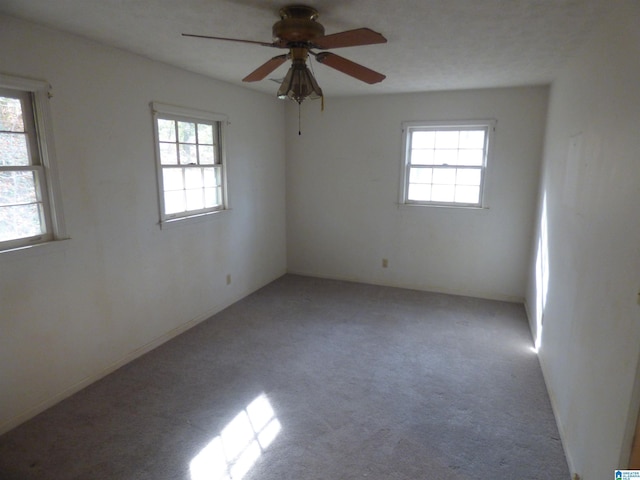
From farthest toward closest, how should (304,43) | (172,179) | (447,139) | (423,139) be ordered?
(423,139) → (447,139) → (172,179) → (304,43)

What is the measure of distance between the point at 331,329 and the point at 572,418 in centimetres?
216

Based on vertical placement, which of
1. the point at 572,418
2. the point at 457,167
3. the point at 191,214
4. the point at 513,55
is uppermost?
the point at 513,55

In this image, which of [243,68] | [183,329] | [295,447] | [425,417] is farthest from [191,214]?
[425,417]

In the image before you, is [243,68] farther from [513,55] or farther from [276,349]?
[276,349]

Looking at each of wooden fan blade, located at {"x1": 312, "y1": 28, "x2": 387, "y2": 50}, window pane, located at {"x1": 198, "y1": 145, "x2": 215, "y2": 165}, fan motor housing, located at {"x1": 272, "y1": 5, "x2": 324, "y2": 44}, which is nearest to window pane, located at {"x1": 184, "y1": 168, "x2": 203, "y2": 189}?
window pane, located at {"x1": 198, "y1": 145, "x2": 215, "y2": 165}

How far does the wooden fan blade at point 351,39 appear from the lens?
1831 mm

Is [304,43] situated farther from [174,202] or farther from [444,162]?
[444,162]

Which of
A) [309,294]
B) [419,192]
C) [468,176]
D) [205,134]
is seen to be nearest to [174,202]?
[205,134]

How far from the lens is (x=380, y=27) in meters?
2.27

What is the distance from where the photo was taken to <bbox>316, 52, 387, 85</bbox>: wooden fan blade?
2139mm

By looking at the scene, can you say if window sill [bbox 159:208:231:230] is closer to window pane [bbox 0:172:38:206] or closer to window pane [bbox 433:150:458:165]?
Answer: window pane [bbox 0:172:38:206]

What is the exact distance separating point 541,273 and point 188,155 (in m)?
3.53

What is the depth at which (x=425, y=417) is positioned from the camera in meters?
2.50

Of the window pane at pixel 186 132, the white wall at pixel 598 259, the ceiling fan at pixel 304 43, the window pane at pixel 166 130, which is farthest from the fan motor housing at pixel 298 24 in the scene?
the window pane at pixel 186 132
